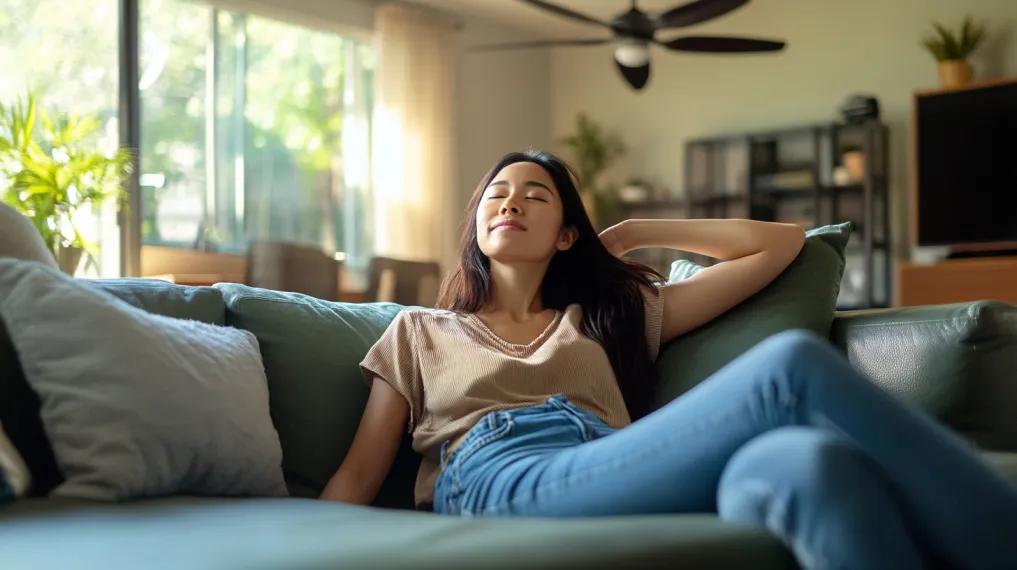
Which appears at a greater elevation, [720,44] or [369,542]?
[720,44]

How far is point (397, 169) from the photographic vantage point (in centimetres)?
644

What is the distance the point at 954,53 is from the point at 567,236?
442 centimetres

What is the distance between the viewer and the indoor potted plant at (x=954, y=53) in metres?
5.61

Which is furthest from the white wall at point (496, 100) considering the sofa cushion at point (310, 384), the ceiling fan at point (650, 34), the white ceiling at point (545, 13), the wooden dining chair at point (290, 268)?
the sofa cushion at point (310, 384)

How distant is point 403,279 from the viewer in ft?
16.9

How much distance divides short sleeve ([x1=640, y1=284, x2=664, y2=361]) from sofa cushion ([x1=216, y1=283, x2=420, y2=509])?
46 centimetres

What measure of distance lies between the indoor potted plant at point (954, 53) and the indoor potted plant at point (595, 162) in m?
2.17

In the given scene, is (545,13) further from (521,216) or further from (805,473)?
(805,473)

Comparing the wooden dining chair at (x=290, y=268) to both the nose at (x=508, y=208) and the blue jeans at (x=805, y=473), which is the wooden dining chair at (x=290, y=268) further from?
the blue jeans at (x=805, y=473)

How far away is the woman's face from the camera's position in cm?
191

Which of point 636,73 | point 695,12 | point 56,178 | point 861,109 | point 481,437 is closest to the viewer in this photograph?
point 481,437

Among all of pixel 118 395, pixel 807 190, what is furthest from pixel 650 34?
pixel 118 395

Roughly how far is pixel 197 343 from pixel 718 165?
571cm

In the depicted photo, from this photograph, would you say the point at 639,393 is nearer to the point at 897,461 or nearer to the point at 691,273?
the point at 691,273
